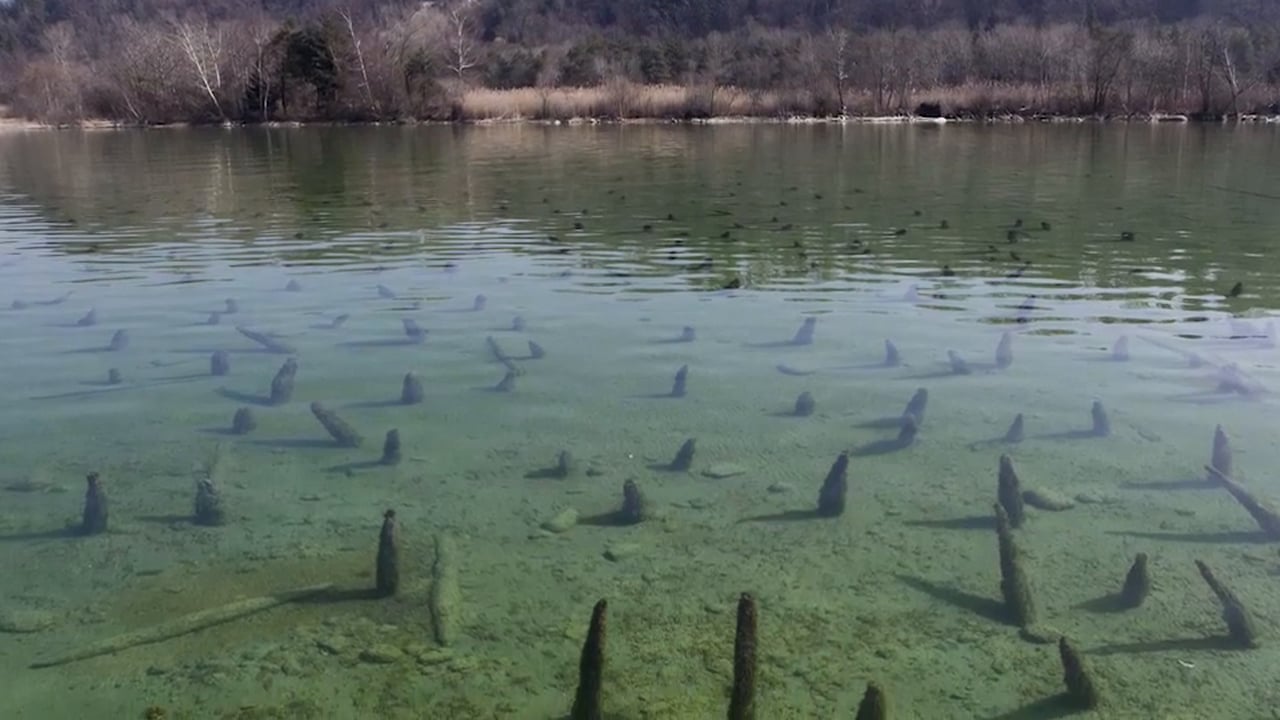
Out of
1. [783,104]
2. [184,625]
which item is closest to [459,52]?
[783,104]

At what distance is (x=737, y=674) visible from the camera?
4.36m

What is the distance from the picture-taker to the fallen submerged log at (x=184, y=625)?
208 inches

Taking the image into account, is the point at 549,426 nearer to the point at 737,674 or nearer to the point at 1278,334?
the point at 737,674

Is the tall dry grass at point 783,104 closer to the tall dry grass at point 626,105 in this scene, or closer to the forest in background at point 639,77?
the tall dry grass at point 626,105

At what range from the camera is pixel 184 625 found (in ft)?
17.8

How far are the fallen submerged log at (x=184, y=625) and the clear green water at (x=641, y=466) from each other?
0.25 ft

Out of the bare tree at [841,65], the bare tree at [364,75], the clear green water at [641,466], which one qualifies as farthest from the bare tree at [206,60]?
the clear green water at [641,466]

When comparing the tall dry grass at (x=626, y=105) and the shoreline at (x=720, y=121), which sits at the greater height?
the tall dry grass at (x=626, y=105)

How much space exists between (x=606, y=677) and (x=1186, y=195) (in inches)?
845

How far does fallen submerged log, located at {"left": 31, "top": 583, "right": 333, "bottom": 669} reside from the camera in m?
5.28

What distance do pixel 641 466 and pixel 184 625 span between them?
323 centimetres

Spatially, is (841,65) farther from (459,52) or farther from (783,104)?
(459,52)

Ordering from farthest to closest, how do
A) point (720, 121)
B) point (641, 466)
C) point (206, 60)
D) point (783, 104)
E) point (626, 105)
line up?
point (206, 60) → point (783, 104) → point (626, 105) → point (720, 121) → point (641, 466)

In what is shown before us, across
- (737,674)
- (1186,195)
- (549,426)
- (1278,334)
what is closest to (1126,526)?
(737,674)
